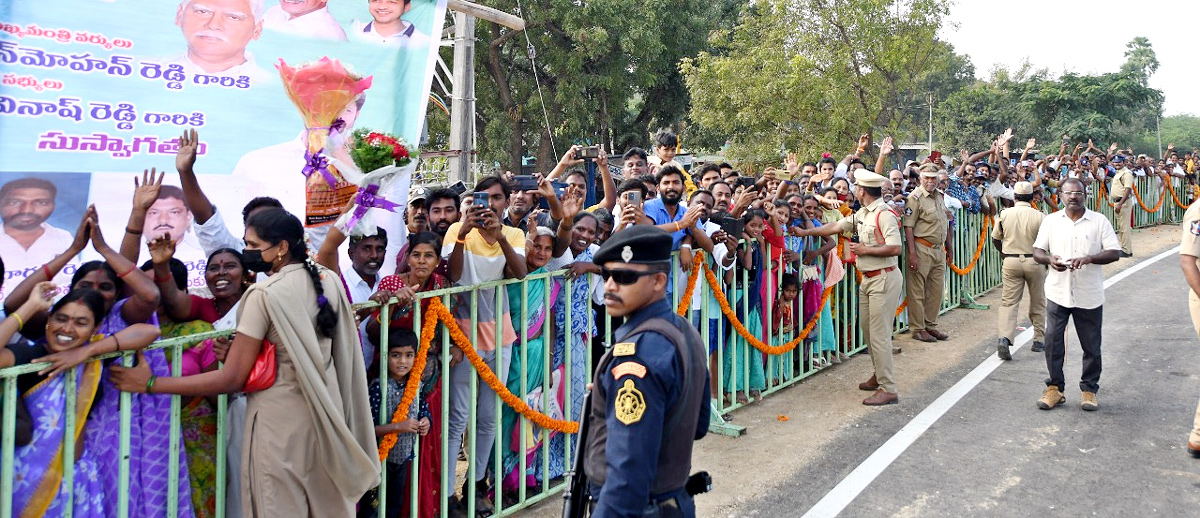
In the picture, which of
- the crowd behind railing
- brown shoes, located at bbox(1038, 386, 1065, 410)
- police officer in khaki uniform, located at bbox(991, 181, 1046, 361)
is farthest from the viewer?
police officer in khaki uniform, located at bbox(991, 181, 1046, 361)

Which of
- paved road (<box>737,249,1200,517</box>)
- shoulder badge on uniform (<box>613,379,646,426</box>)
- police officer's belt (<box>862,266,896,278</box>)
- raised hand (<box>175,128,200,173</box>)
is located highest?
raised hand (<box>175,128,200,173</box>)

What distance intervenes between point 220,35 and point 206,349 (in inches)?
122

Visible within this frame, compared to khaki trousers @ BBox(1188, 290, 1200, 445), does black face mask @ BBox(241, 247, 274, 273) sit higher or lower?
higher

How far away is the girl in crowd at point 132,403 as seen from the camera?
336 cm

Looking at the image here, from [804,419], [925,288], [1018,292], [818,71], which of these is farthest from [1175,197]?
[804,419]

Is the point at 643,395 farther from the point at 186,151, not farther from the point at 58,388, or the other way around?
the point at 186,151

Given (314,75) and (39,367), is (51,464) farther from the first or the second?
(314,75)

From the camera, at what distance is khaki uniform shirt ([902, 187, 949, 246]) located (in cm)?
990

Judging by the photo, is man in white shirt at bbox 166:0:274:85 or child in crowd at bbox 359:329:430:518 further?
man in white shirt at bbox 166:0:274:85

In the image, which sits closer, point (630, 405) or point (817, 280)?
point (630, 405)

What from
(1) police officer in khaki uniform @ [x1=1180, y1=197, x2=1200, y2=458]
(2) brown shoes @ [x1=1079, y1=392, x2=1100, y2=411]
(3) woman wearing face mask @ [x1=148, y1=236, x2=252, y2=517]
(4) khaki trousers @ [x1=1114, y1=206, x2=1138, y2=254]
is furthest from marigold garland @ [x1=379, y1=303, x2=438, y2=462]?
(4) khaki trousers @ [x1=1114, y1=206, x2=1138, y2=254]

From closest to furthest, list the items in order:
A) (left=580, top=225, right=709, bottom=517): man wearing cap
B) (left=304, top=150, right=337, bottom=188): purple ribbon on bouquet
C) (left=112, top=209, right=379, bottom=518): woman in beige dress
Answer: (left=580, top=225, right=709, bottom=517): man wearing cap < (left=112, top=209, right=379, bottom=518): woman in beige dress < (left=304, top=150, right=337, bottom=188): purple ribbon on bouquet

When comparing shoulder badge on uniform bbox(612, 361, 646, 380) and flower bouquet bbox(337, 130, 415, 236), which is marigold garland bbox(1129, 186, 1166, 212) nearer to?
flower bouquet bbox(337, 130, 415, 236)

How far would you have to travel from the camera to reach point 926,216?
994 cm
